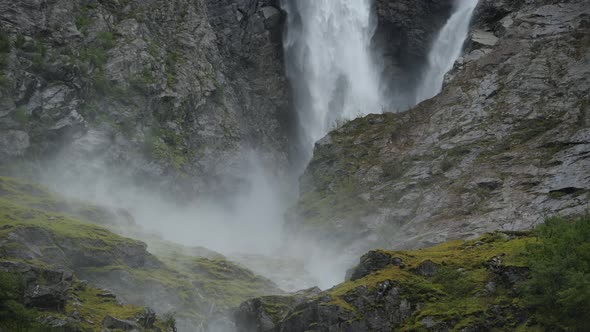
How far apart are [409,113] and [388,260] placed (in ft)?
153

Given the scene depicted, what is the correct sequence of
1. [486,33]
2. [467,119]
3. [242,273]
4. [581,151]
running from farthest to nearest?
[486,33], [467,119], [242,273], [581,151]

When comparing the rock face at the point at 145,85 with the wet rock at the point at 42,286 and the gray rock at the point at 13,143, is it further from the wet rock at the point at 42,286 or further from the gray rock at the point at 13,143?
the wet rock at the point at 42,286

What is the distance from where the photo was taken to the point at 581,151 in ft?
167

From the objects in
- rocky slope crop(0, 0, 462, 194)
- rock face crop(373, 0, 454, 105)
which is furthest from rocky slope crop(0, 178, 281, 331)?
rock face crop(373, 0, 454, 105)

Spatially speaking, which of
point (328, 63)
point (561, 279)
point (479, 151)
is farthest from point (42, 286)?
point (328, 63)

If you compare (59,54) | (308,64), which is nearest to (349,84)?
(308,64)

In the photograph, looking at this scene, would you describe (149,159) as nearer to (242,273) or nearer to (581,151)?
(242,273)

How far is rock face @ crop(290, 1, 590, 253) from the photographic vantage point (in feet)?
170

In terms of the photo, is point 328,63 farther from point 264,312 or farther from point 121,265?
point 264,312

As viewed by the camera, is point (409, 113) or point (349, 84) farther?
point (349, 84)

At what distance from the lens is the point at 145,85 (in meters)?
80.8

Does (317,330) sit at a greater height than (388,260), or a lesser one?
lesser

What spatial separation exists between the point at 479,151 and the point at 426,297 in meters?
35.4

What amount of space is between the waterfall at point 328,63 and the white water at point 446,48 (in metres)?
9.52
